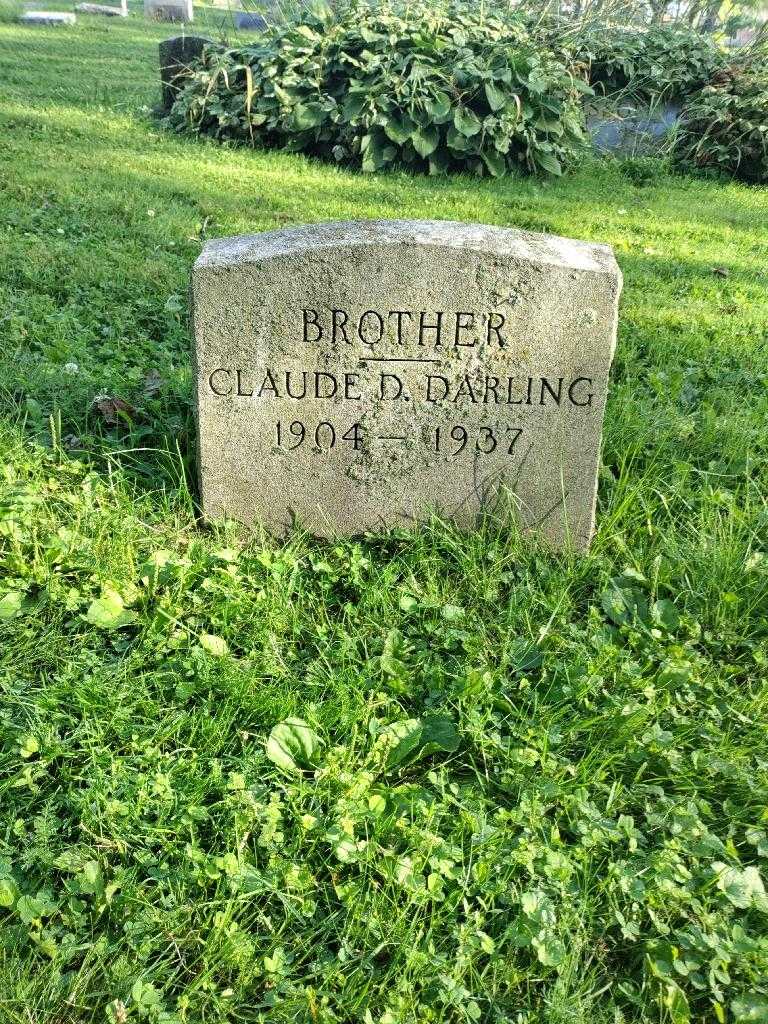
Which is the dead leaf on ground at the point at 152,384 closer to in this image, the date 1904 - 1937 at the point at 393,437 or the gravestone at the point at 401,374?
the gravestone at the point at 401,374

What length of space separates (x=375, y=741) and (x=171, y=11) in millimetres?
18464

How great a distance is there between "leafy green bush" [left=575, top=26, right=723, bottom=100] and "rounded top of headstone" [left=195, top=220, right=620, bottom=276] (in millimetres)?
7052

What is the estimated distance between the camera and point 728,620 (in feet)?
9.04

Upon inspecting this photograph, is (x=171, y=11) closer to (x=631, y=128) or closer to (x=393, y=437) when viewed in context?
(x=631, y=128)

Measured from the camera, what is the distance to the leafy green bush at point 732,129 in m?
8.41

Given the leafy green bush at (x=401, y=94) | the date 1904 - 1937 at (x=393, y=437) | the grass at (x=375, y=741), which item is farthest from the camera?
→ the leafy green bush at (x=401, y=94)

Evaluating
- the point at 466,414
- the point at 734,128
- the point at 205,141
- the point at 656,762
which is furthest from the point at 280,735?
the point at 734,128

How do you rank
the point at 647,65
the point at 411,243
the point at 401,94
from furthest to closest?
the point at 647,65 < the point at 401,94 < the point at 411,243

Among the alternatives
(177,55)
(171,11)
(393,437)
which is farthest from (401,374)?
(171,11)

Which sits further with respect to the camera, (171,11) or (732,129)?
(171,11)

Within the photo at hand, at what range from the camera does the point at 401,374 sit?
9.47ft

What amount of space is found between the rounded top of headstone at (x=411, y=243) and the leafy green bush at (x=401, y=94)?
15.8ft

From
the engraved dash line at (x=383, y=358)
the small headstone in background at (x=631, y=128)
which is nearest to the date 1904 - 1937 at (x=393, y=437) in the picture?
the engraved dash line at (x=383, y=358)

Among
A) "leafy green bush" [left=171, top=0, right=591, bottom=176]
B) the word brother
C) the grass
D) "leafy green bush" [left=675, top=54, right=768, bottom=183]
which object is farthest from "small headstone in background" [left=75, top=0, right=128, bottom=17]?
the word brother
